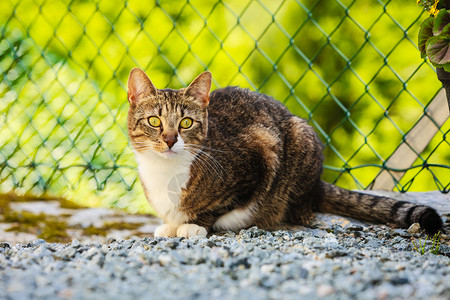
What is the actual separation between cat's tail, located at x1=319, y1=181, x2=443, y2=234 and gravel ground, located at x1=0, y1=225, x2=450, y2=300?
1.00 ft

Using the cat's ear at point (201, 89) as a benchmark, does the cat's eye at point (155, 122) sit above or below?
below

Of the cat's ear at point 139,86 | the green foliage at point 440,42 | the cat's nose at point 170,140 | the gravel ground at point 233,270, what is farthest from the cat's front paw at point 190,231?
the green foliage at point 440,42

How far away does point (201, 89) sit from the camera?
92.0 inches

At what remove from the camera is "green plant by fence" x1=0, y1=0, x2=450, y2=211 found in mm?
3562

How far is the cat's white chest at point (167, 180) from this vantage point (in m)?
2.27

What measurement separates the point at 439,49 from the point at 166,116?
3.79 feet

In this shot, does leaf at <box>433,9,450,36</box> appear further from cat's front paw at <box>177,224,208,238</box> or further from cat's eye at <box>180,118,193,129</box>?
cat's front paw at <box>177,224,208,238</box>

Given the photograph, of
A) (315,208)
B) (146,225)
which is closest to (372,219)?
(315,208)

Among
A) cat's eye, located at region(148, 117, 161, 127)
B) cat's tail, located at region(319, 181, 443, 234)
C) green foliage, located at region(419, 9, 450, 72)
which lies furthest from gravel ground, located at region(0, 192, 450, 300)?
green foliage, located at region(419, 9, 450, 72)

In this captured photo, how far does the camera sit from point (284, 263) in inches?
56.6

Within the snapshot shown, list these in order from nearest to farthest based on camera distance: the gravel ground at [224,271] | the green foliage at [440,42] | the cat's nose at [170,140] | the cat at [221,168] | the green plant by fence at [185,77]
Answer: the gravel ground at [224,271] < the green foliage at [440,42] < the cat's nose at [170,140] < the cat at [221,168] < the green plant by fence at [185,77]

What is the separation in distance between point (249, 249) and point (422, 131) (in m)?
1.77

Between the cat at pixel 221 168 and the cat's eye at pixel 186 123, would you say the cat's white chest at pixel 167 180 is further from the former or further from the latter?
the cat's eye at pixel 186 123

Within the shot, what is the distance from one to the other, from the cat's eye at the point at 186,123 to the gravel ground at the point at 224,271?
1.98 feet
